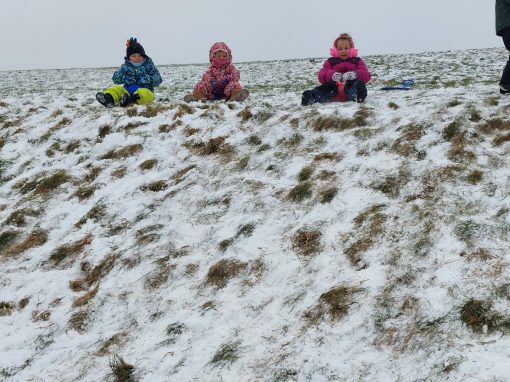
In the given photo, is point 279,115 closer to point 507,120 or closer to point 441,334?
point 507,120

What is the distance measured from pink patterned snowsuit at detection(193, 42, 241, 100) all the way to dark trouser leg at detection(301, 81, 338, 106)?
2.27 metres

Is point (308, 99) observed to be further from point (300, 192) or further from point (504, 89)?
point (300, 192)

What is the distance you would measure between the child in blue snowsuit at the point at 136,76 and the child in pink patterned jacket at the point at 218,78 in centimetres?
100

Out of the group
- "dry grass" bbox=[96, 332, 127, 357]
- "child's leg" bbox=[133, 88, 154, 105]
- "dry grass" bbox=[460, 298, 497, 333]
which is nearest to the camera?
"dry grass" bbox=[460, 298, 497, 333]

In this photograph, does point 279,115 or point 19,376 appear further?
point 279,115

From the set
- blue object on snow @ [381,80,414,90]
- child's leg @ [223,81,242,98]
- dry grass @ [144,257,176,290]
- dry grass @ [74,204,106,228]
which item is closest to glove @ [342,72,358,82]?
blue object on snow @ [381,80,414,90]

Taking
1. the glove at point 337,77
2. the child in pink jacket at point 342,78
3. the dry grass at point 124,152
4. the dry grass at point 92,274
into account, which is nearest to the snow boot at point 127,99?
the dry grass at point 124,152

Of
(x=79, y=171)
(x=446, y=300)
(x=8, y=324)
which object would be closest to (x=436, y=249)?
(x=446, y=300)

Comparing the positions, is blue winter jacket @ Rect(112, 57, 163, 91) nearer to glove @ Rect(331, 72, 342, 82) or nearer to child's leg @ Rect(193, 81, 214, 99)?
child's leg @ Rect(193, 81, 214, 99)

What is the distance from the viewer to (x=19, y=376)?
3.87 meters

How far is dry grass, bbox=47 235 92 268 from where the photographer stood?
5324 millimetres

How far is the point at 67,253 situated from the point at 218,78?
6345mm

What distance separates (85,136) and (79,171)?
4.25ft

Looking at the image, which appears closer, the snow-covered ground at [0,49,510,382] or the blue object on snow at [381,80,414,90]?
the snow-covered ground at [0,49,510,382]
